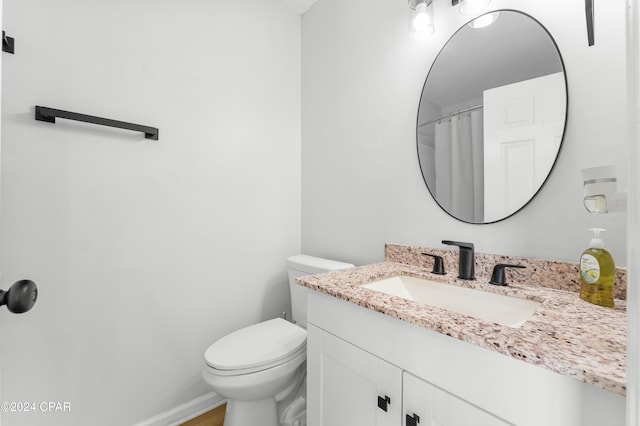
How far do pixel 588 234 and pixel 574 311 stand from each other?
1.01ft

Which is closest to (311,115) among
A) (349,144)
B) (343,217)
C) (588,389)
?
(349,144)

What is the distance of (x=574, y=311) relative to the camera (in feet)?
2.31

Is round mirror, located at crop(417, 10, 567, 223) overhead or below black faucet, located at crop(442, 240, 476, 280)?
overhead

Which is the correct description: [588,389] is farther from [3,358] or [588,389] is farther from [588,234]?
[3,358]

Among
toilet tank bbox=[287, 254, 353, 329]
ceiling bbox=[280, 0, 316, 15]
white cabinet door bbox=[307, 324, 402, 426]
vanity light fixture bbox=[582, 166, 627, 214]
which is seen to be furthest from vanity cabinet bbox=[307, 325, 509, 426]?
ceiling bbox=[280, 0, 316, 15]

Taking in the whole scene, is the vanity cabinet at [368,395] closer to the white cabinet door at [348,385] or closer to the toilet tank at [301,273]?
the white cabinet door at [348,385]

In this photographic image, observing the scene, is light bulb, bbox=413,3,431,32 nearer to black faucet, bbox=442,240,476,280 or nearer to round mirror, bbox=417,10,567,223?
round mirror, bbox=417,10,567,223

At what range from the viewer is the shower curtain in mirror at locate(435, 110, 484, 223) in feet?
3.58

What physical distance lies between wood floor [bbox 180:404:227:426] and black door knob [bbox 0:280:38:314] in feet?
4.24

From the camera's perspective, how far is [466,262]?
1034mm

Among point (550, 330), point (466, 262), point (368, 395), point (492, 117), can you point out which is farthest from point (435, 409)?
point (492, 117)

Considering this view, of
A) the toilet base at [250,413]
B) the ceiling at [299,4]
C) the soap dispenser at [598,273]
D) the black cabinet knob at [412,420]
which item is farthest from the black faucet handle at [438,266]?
the ceiling at [299,4]

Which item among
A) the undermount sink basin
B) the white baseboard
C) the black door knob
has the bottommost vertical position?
the white baseboard

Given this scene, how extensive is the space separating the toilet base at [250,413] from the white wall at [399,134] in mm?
836
